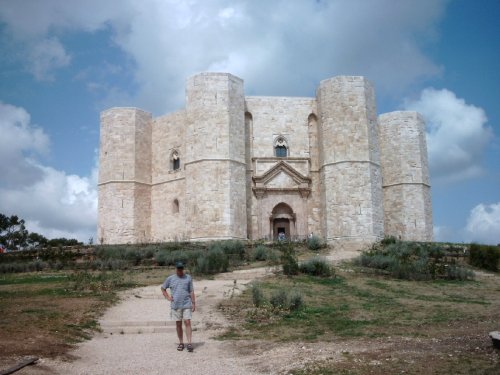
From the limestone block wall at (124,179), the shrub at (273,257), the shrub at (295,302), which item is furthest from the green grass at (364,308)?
the limestone block wall at (124,179)

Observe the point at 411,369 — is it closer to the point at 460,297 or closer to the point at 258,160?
the point at 460,297

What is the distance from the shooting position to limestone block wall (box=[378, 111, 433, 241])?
26.6 meters

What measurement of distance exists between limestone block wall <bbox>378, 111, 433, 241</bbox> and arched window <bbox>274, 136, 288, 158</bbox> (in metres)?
5.31

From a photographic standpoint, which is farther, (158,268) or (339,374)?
(158,268)

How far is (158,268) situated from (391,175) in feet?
49.0

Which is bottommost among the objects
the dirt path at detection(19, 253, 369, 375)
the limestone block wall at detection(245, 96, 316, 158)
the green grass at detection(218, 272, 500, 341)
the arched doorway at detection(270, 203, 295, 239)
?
the dirt path at detection(19, 253, 369, 375)

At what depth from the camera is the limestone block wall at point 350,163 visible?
77.5ft

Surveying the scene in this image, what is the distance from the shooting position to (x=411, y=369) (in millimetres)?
5918

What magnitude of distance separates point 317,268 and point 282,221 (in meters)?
11.1

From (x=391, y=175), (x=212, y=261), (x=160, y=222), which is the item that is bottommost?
(x=212, y=261)

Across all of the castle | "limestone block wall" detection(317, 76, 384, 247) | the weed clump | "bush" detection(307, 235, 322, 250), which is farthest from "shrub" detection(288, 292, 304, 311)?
"limestone block wall" detection(317, 76, 384, 247)

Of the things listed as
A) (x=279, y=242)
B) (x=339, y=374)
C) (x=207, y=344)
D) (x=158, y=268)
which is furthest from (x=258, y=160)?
(x=339, y=374)

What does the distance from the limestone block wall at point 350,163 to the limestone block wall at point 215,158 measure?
3.86 meters

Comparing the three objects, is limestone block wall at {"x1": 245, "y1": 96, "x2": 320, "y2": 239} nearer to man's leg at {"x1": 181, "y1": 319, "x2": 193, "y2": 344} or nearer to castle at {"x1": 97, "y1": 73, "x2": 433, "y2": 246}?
castle at {"x1": 97, "y1": 73, "x2": 433, "y2": 246}
